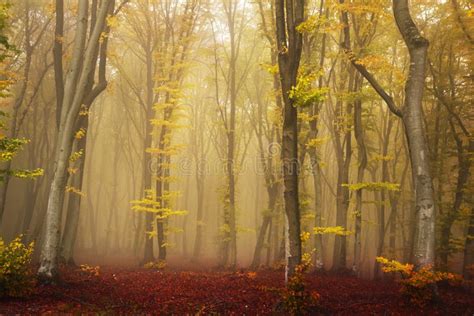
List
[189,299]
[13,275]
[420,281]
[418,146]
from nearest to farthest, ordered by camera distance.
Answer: [13,275]
[420,281]
[189,299]
[418,146]

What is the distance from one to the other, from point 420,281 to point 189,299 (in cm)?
601

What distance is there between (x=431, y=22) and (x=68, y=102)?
18618 millimetres

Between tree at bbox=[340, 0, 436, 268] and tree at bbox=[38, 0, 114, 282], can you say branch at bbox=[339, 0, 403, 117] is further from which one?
tree at bbox=[38, 0, 114, 282]

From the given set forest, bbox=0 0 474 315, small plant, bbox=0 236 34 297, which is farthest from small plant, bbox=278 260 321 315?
small plant, bbox=0 236 34 297

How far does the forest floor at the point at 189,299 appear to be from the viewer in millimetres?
8375

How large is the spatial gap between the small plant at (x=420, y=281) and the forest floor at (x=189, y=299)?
0.81ft

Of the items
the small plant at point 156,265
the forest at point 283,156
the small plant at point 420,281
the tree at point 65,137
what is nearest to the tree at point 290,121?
the forest at point 283,156

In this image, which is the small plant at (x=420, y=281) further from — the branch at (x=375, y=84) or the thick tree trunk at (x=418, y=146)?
the branch at (x=375, y=84)

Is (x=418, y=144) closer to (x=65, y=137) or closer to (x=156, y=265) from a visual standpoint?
(x=65, y=137)

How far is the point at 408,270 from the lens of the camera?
29.9 feet

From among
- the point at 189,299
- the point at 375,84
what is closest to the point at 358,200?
the point at 375,84

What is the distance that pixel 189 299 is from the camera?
9.66m

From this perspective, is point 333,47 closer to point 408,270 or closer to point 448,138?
point 448,138

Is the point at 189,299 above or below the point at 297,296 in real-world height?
below
